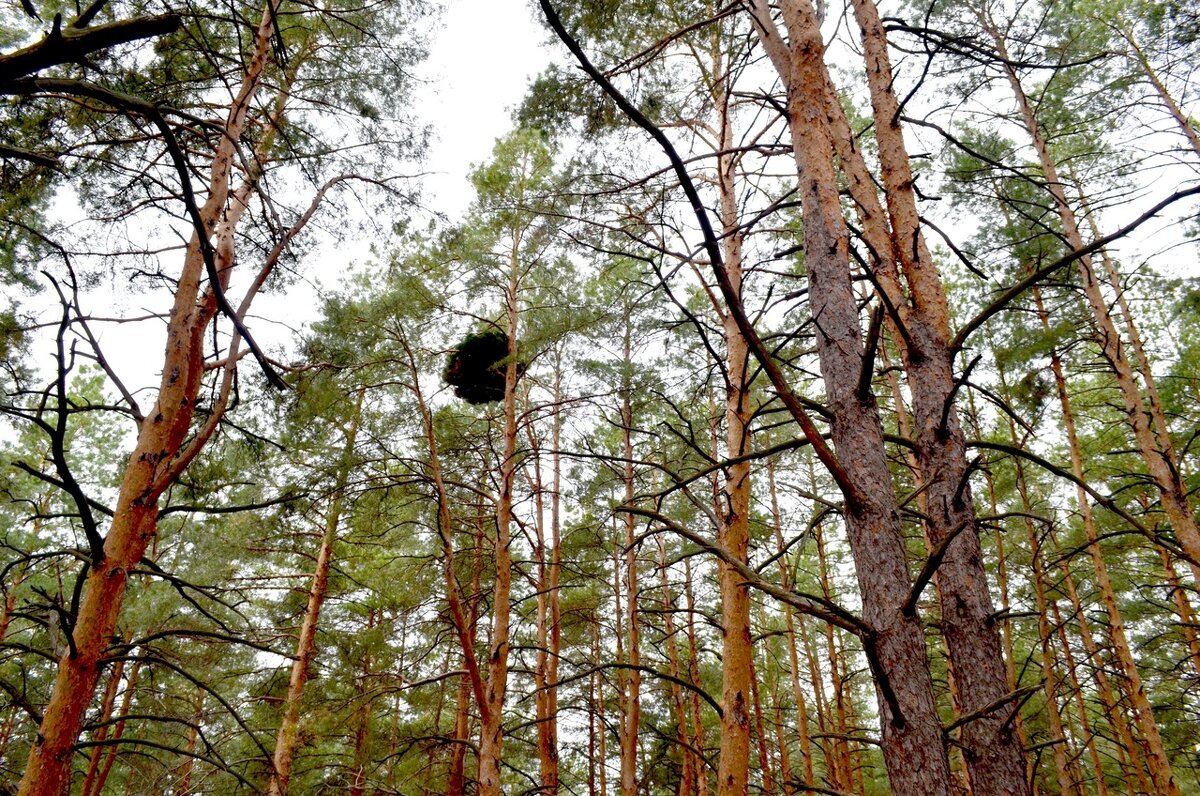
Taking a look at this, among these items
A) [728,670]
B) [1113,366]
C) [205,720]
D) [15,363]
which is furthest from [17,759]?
[1113,366]

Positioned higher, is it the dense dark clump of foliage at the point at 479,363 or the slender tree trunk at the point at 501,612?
the dense dark clump of foliage at the point at 479,363

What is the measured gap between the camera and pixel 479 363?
7.61 m

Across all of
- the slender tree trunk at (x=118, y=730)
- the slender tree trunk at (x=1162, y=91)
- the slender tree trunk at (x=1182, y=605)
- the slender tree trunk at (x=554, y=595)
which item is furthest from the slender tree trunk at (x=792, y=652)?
the slender tree trunk at (x=118, y=730)

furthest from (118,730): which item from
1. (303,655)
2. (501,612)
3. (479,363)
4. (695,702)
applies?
(695,702)

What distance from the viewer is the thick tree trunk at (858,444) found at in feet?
4.94

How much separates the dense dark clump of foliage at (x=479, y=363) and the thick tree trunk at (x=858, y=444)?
5.22 m

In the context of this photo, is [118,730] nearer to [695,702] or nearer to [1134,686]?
[695,702]

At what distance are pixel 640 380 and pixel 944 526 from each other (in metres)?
5.27

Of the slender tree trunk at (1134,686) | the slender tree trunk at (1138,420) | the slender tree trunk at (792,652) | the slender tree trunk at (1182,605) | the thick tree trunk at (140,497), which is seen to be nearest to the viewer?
the thick tree trunk at (140,497)

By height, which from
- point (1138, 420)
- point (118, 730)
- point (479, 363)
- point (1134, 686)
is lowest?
point (118, 730)

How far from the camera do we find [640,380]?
8016mm

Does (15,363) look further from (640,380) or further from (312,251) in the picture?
(640,380)

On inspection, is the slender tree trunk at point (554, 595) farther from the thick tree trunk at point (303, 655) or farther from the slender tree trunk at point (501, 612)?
the thick tree trunk at point (303, 655)

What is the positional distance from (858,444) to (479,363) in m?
6.24
